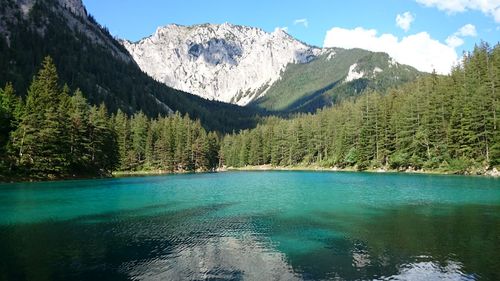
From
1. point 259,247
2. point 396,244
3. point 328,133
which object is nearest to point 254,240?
point 259,247

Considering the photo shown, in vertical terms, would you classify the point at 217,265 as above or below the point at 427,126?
below

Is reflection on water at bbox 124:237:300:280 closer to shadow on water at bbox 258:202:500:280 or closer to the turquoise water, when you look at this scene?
the turquoise water

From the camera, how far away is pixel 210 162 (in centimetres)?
16850

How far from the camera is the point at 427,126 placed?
9850cm

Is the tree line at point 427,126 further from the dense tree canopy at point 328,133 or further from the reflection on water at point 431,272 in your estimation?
the reflection on water at point 431,272

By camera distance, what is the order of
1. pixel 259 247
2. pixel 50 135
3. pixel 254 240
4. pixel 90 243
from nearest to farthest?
pixel 259 247, pixel 90 243, pixel 254 240, pixel 50 135

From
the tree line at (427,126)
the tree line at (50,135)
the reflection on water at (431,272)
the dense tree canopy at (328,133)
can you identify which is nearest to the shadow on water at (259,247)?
the reflection on water at (431,272)

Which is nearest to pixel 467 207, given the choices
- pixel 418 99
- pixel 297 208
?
pixel 297 208

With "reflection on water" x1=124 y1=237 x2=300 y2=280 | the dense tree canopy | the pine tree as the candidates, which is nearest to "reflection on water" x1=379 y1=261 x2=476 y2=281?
"reflection on water" x1=124 y1=237 x2=300 y2=280

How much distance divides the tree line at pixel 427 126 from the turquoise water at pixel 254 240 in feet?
152

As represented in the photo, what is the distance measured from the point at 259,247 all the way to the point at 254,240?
2.04 m

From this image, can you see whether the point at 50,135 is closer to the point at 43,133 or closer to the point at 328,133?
the point at 43,133

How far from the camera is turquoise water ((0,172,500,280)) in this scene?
18.8 metres

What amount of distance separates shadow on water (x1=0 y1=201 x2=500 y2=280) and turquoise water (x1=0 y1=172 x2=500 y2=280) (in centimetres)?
6
